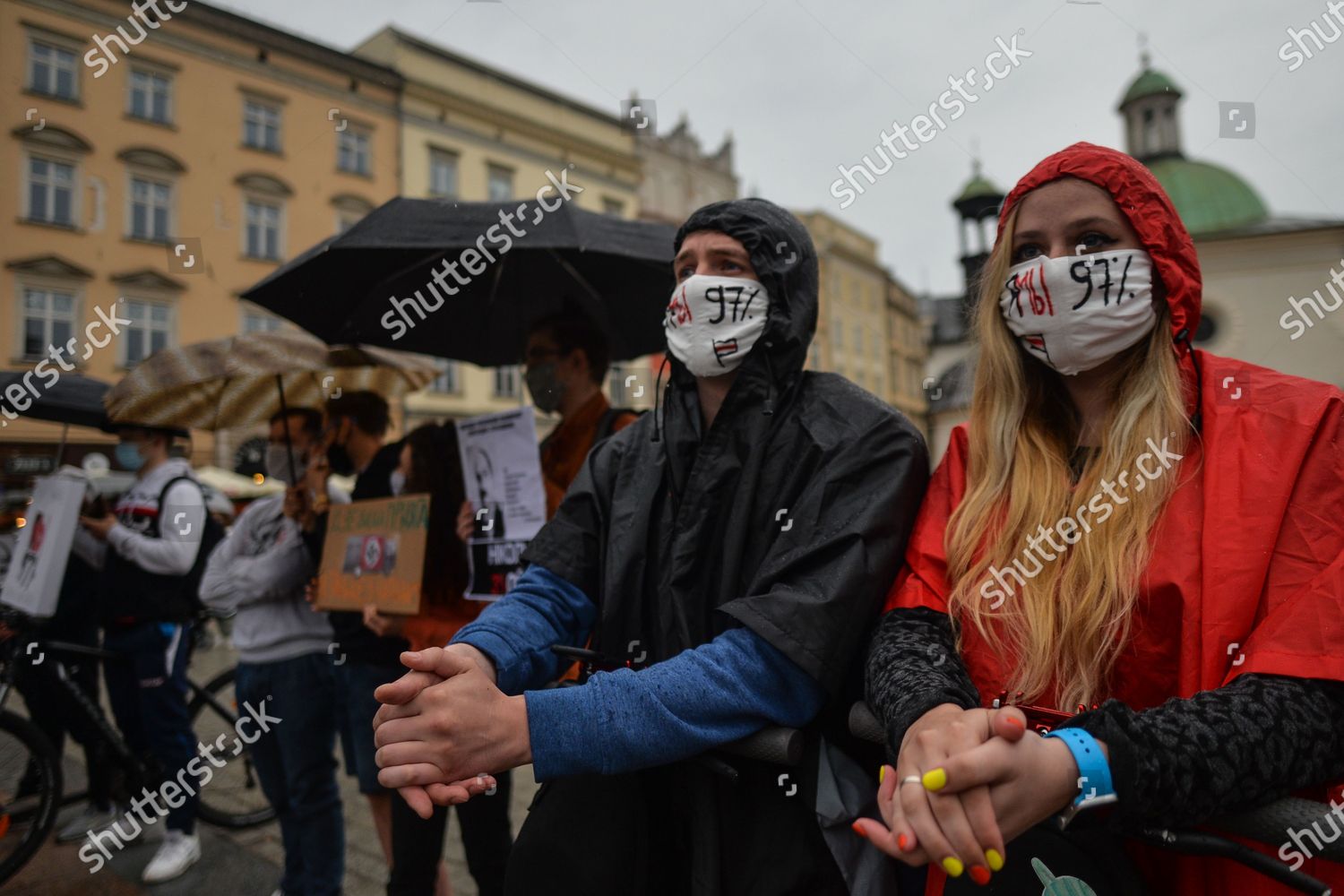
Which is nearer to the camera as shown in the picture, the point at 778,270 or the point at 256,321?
the point at 778,270

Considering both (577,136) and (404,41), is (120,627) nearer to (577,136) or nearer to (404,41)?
(404,41)

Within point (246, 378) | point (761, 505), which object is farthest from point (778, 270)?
point (246, 378)

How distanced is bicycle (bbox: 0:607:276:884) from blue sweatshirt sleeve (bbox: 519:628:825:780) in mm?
3864

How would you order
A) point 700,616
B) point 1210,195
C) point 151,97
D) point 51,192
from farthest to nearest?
point 1210,195 → point 151,97 → point 51,192 → point 700,616

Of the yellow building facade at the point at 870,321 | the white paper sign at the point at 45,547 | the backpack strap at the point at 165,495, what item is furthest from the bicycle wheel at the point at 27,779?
the yellow building facade at the point at 870,321

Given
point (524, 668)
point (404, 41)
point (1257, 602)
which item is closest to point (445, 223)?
point (524, 668)

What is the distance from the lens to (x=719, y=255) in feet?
6.46

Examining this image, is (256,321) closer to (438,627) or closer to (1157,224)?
(438,627)

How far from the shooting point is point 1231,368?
1.51 meters

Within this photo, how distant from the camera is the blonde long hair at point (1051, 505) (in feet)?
4.61

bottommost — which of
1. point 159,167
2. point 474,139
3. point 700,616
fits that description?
point 700,616

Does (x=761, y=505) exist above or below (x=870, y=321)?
below

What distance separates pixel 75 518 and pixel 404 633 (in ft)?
7.90

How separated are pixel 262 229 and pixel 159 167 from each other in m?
2.76
